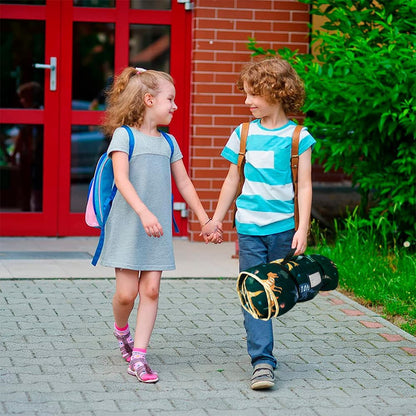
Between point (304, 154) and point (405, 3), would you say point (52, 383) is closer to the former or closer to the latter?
point (304, 154)

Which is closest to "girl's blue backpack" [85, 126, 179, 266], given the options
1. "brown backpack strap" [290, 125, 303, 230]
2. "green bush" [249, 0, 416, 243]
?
"brown backpack strap" [290, 125, 303, 230]

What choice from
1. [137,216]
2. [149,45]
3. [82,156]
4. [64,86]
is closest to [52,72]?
[64,86]

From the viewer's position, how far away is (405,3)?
26.1 ft

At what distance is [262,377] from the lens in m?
4.67

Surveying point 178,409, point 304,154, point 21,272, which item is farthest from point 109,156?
point 21,272

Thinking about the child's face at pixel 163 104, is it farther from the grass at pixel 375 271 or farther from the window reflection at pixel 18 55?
the window reflection at pixel 18 55

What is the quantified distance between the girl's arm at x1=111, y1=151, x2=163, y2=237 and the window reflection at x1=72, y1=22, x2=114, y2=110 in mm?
4232

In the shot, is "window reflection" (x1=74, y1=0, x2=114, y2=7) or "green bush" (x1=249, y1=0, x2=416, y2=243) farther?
"window reflection" (x1=74, y1=0, x2=114, y2=7)

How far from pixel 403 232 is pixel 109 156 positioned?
4229 mm

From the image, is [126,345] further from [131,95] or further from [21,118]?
[21,118]

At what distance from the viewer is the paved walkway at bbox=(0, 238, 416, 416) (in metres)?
4.43

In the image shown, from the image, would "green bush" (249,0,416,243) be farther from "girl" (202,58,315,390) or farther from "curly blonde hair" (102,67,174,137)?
"curly blonde hair" (102,67,174,137)

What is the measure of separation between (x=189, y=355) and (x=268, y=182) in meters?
1.10

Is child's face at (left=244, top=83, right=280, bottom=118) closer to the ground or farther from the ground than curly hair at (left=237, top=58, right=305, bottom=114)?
closer to the ground
